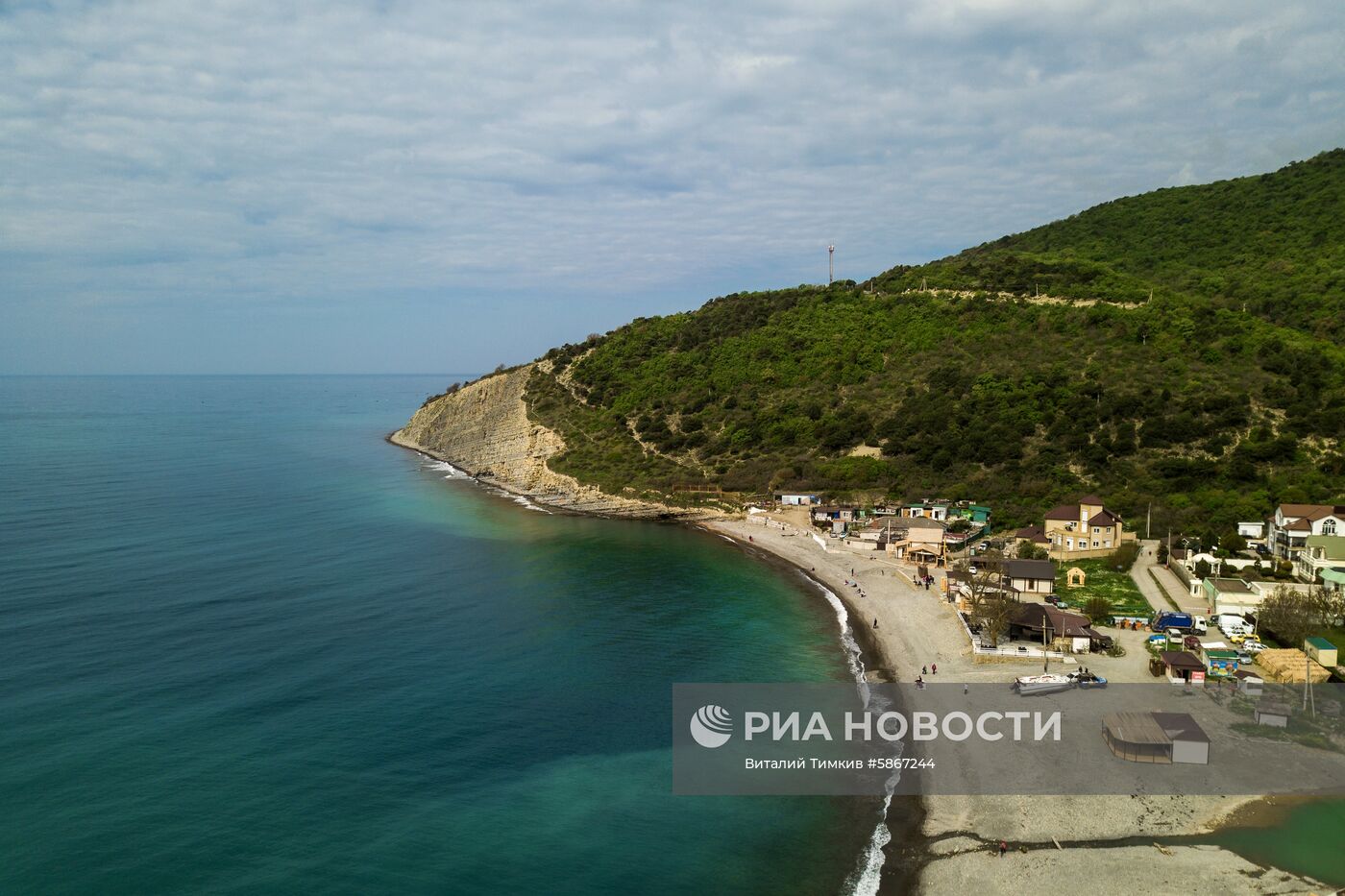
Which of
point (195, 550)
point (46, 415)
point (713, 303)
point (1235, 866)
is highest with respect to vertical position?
point (713, 303)

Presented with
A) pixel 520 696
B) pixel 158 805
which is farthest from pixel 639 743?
pixel 158 805

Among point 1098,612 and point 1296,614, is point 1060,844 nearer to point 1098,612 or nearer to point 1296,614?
point 1098,612

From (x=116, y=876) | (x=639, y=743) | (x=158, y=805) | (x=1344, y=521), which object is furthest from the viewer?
(x=1344, y=521)

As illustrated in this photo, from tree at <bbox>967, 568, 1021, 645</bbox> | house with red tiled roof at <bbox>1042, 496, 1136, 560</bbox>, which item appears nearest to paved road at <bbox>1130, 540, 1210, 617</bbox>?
house with red tiled roof at <bbox>1042, 496, 1136, 560</bbox>

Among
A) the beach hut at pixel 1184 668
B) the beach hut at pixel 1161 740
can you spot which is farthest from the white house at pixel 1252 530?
the beach hut at pixel 1161 740

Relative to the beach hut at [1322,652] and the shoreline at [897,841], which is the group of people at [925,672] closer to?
the shoreline at [897,841]

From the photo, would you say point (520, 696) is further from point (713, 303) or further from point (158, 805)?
point (713, 303)

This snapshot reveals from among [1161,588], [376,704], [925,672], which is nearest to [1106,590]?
[1161,588]
